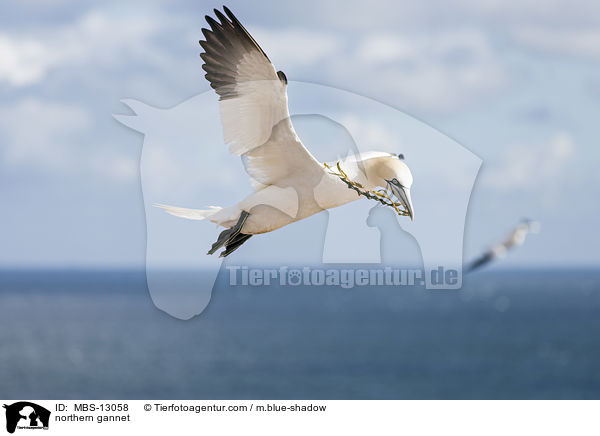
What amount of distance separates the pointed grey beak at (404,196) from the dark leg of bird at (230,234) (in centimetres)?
125

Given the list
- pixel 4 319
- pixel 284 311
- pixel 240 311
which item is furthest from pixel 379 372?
pixel 4 319

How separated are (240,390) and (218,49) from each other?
5067 centimetres

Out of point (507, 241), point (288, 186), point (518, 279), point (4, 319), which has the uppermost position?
point (518, 279)

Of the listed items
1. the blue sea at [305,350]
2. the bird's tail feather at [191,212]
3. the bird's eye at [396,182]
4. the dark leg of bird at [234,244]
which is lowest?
the dark leg of bird at [234,244]

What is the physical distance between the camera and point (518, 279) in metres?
155

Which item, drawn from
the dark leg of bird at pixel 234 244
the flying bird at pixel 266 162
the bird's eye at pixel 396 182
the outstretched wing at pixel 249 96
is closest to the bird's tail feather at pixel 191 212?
the flying bird at pixel 266 162

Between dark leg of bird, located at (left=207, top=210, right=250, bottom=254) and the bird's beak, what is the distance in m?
1.25

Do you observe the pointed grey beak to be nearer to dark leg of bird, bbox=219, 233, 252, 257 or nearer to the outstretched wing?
the outstretched wing

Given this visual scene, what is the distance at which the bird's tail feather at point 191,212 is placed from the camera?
6.27 m

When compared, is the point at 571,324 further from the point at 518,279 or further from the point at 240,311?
the point at 518,279

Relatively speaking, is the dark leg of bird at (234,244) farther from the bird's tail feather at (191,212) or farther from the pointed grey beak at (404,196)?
the pointed grey beak at (404,196)

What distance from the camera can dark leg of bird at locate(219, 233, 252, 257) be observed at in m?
6.25

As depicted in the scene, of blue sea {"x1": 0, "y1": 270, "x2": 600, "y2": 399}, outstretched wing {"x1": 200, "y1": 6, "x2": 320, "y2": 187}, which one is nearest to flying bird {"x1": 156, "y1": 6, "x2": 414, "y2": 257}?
outstretched wing {"x1": 200, "y1": 6, "x2": 320, "y2": 187}

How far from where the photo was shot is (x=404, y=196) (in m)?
5.54
